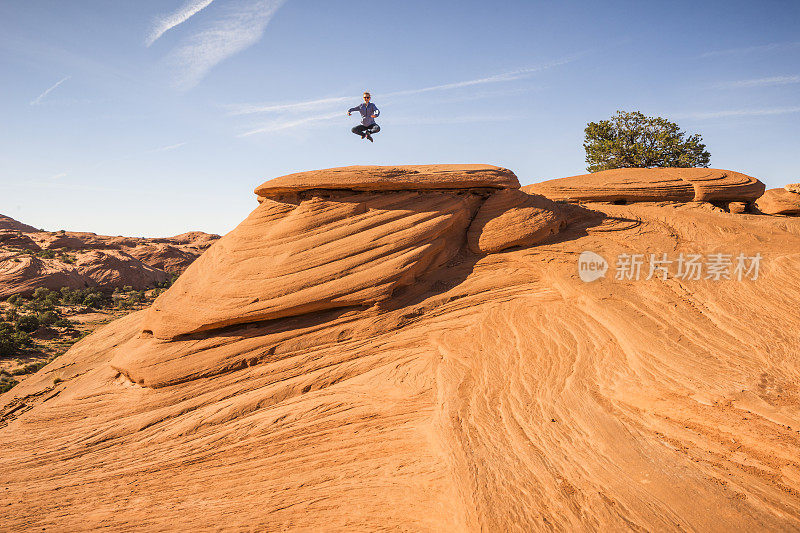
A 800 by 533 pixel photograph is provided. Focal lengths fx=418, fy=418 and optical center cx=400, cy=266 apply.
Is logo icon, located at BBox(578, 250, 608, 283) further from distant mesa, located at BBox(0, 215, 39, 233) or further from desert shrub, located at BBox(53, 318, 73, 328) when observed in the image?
distant mesa, located at BBox(0, 215, 39, 233)

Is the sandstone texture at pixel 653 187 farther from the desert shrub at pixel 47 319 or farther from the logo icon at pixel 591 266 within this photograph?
the desert shrub at pixel 47 319

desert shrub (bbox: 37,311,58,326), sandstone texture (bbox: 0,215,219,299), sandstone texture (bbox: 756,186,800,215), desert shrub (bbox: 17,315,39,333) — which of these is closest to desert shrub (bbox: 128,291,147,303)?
sandstone texture (bbox: 0,215,219,299)

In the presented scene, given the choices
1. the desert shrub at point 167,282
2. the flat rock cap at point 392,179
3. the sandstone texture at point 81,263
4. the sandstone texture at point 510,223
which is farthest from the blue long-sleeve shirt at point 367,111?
the desert shrub at point 167,282

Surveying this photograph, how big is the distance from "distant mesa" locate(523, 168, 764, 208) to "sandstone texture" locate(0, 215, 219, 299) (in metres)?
30.6

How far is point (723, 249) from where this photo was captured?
1011cm

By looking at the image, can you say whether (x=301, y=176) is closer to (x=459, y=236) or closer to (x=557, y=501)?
(x=459, y=236)

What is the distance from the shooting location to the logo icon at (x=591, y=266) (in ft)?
31.4

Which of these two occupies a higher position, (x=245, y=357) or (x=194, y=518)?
(x=245, y=357)

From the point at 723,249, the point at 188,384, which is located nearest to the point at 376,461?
Result: the point at 188,384

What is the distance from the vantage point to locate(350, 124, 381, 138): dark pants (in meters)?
11.7

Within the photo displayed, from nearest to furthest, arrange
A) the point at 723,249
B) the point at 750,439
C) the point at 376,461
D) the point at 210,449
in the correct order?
1. the point at 750,439
2. the point at 376,461
3. the point at 210,449
4. the point at 723,249

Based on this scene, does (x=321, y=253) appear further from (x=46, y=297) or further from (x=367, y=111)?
(x=46, y=297)

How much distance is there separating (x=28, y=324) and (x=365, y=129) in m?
19.0

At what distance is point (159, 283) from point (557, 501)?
128ft
